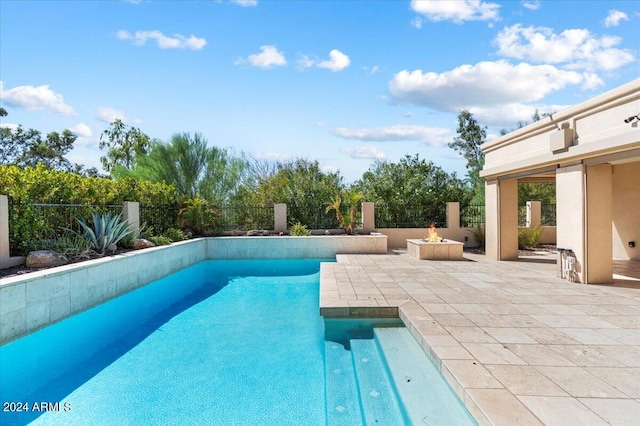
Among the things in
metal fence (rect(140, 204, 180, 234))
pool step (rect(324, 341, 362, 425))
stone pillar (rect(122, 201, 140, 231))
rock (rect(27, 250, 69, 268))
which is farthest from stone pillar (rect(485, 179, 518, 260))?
rock (rect(27, 250, 69, 268))

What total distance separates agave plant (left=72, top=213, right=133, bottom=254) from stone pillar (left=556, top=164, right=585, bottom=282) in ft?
35.5

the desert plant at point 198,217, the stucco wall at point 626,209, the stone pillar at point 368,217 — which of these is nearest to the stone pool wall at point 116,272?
the desert plant at point 198,217

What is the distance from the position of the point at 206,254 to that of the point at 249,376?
9.93m

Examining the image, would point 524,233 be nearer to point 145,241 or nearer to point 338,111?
point 338,111

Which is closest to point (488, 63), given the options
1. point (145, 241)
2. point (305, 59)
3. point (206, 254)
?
point (305, 59)

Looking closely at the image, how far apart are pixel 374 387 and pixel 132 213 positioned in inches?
386

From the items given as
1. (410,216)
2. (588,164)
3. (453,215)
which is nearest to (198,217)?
(410,216)

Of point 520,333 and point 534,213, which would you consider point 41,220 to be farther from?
point 534,213

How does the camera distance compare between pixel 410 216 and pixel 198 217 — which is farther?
pixel 410 216

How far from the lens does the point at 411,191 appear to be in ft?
52.2

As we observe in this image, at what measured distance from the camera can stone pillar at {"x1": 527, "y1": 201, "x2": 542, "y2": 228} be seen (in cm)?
1516

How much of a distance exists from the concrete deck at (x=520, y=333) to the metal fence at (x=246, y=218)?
7029 mm

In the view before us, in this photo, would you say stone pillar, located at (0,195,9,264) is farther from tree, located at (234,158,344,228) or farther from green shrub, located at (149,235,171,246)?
tree, located at (234,158,344,228)

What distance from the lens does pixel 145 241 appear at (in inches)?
419
